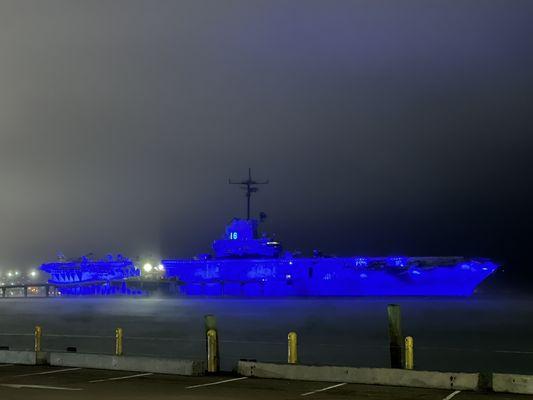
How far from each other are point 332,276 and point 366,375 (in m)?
81.1

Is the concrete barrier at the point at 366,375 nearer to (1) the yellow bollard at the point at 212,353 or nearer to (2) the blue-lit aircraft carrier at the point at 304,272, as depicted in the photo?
(1) the yellow bollard at the point at 212,353

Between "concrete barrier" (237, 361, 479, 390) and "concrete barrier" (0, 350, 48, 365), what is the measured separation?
18.1ft

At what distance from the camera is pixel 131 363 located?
17.5 metres

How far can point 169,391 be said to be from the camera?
1402 centimetres

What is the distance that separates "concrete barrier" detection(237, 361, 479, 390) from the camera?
14.2 m

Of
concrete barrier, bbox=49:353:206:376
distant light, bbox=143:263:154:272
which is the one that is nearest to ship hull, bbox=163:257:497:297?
distant light, bbox=143:263:154:272

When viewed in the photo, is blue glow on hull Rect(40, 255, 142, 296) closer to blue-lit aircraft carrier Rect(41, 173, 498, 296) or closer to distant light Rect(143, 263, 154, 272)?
distant light Rect(143, 263, 154, 272)

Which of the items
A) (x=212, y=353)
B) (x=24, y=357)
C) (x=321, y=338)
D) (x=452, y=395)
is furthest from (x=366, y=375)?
(x=321, y=338)

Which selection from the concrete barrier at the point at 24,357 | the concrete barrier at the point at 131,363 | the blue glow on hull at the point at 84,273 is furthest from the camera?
the blue glow on hull at the point at 84,273

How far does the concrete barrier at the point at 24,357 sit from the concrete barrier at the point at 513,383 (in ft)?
36.5

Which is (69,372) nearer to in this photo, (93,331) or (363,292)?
(93,331)

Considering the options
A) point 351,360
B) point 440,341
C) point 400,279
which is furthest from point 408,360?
point 400,279

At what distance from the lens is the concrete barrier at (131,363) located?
16.6 meters

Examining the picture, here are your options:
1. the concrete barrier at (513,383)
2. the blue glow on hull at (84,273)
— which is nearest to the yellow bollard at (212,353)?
the concrete barrier at (513,383)
